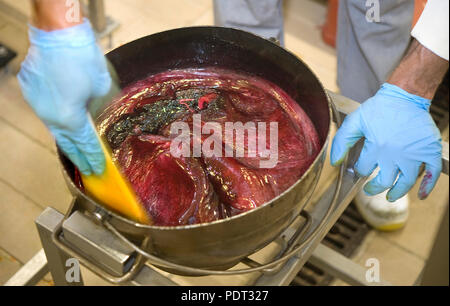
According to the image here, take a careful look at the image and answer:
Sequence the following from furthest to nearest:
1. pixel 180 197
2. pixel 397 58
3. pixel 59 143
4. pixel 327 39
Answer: pixel 327 39 < pixel 397 58 < pixel 180 197 < pixel 59 143

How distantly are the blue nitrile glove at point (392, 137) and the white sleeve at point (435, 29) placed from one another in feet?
0.38

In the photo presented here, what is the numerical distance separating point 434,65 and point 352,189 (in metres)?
0.33

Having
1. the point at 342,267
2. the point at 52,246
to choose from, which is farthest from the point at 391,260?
the point at 52,246

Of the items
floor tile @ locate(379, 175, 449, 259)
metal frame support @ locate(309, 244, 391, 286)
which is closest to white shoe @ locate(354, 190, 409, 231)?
floor tile @ locate(379, 175, 449, 259)

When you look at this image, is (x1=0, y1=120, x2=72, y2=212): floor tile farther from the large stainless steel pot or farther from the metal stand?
the large stainless steel pot

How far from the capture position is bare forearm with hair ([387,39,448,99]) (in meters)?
1.22

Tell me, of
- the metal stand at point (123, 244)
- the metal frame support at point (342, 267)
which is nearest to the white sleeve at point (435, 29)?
the metal stand at point (123, 244)

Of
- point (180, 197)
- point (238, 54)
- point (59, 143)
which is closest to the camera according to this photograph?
point (59, 143)

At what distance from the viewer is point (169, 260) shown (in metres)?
1.03

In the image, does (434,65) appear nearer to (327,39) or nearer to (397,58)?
(397,58)

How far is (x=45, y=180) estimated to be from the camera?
6.78 feet

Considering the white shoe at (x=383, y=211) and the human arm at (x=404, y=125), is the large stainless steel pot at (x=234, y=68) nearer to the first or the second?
the human arm at (x=404, y=125)

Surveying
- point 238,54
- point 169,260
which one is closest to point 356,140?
point 238,54

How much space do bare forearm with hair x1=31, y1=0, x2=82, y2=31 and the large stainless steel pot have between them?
0.23 meters
